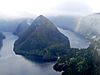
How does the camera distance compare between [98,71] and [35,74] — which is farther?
[35,74]

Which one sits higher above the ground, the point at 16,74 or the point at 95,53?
the point at 95,53

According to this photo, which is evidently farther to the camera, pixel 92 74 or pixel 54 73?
pixel 54 73

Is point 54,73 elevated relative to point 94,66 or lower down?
lower down

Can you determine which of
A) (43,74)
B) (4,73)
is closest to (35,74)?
(43,74)

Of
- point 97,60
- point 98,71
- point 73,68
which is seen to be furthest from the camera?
point 73,68

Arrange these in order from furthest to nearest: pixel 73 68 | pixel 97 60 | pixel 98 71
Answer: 1. pixel 73 68
2. pixel 97 60
3. pixel 98 71

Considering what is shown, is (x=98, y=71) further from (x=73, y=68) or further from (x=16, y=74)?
(x=16, y=74)

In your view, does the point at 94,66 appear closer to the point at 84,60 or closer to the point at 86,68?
the point at 86,68

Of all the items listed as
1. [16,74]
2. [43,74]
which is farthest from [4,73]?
[43,74]
